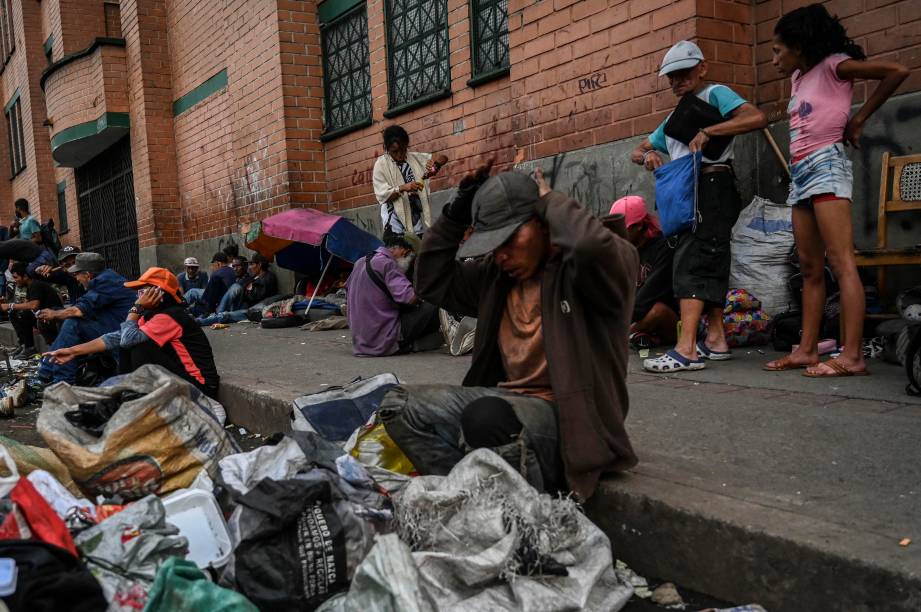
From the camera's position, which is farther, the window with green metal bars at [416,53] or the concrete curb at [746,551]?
the window with green metal bars at [416,53]

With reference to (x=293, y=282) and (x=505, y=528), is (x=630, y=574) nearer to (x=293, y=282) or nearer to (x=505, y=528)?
(x=505, y=528)

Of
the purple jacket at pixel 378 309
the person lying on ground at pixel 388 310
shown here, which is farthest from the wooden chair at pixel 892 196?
the purple jacket at pixel 378 309

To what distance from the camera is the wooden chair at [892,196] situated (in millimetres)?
4473

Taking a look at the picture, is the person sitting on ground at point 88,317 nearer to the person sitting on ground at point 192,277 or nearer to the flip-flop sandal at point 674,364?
the flip-flop sandal at point 674,364

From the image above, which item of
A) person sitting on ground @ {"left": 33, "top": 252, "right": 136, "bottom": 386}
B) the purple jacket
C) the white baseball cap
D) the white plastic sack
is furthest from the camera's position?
person sitting on ground @ {"left": 33, "top": 252, "right": 136, "bottom": 386}

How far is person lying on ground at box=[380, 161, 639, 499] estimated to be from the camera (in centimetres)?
252

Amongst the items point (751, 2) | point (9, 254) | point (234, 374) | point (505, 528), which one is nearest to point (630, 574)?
point (505, 528)

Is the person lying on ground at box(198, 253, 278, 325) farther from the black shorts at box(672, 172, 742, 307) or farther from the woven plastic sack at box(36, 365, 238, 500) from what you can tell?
the black shorts at box(672, 172, 742, 307)

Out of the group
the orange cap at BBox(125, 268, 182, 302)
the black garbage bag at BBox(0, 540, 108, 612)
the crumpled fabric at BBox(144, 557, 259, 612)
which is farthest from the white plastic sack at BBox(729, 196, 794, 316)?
the black garbage bag at BBox(0, 540, 108, 612)

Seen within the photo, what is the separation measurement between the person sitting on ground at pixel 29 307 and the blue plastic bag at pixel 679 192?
7498mm

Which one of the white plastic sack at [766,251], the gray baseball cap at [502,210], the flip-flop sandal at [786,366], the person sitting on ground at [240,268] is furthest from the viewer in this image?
the person sitting on ground at [240,268]

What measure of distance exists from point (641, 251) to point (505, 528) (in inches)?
145

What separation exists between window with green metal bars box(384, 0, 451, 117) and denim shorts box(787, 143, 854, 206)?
4.71 m

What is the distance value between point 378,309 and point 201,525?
3.87 m
